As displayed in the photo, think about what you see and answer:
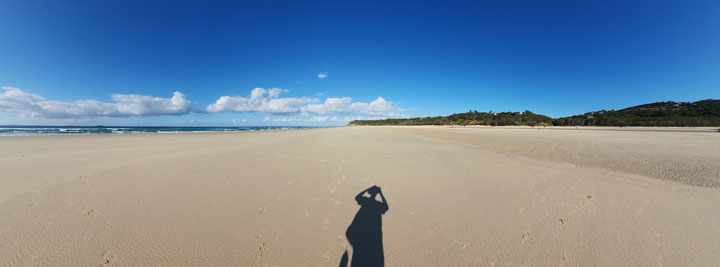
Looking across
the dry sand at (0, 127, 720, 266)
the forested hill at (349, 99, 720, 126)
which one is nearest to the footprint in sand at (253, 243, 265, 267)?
the dry sand at (0, 127, 720, 266)

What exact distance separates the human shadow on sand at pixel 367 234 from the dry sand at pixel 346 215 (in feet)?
0.42

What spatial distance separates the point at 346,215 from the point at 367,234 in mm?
799

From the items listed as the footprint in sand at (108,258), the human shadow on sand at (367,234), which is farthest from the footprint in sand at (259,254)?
the footprint in sand at (108,258)

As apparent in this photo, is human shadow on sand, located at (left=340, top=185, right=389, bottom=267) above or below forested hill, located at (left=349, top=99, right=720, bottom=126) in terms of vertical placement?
below

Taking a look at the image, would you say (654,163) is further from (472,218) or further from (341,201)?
(341,201)

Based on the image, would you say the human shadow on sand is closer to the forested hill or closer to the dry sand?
the dry sand

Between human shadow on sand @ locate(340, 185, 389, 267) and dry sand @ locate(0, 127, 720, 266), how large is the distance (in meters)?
0.13

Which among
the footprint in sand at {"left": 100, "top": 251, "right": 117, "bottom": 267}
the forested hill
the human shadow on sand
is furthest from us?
the forested hill

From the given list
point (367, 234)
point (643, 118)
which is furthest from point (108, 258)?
point (643, 118)

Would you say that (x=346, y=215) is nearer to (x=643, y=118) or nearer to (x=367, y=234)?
(x=367, y=234)

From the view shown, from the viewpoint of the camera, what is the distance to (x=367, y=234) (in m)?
3.41

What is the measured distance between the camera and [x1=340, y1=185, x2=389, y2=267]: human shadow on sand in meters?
2.84

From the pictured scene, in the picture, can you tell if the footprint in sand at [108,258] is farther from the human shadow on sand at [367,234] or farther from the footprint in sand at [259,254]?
the human shadow on sand at [367,234]

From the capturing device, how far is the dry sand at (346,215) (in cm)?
291
